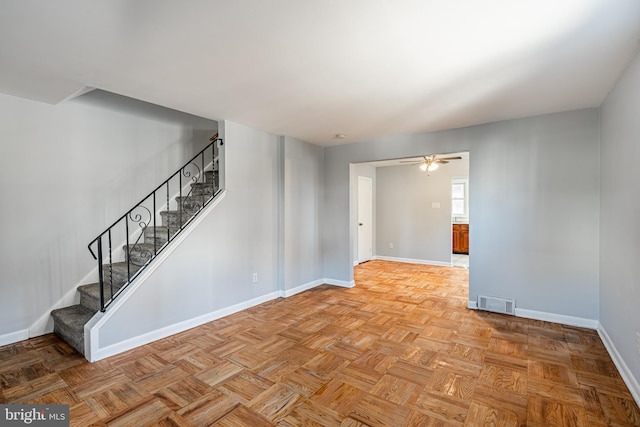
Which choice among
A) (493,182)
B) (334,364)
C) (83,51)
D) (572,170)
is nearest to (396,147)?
(493,182)

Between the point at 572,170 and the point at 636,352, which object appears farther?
the point at 572,170

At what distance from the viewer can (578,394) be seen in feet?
6.82

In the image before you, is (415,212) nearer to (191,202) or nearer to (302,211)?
(302,211)

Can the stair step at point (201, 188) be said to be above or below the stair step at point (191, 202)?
above

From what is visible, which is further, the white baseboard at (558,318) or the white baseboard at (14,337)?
the white baseboard at (558,318)

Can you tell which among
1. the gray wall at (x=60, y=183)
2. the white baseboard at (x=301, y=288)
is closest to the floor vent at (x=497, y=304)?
the white baseboard at (x=301, y=288)

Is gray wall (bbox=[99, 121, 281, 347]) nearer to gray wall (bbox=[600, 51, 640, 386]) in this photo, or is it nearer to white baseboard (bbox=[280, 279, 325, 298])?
white baseboard (bbox=[280, 279, 325, 298])

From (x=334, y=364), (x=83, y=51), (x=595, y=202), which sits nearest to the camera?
(x=83, y=51)

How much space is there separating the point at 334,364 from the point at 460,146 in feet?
9.96

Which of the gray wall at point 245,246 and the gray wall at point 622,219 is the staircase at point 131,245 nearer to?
the gray wall at point 245,246

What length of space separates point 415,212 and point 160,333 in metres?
5.70

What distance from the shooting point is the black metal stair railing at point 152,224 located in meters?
3.27

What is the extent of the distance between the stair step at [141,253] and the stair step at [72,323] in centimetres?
64

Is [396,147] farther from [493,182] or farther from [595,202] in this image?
[595,202]
